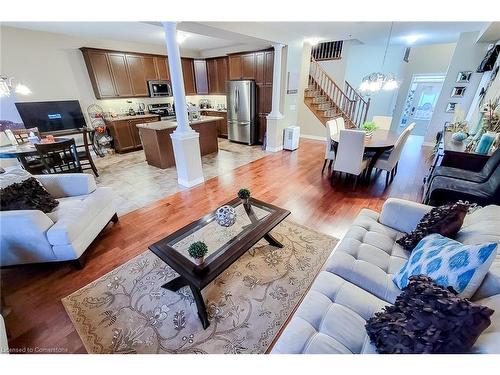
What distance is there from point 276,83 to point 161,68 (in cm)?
339

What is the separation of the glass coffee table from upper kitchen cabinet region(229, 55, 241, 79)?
191 inches

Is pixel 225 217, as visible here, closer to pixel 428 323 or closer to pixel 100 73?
pixel 428 323

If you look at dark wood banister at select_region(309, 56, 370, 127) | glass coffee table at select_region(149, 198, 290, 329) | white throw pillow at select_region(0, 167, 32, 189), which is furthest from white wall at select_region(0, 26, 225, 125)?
dark wood banister at select_region(309, 56, 370, 127)

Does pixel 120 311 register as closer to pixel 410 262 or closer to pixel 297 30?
pixel 410 262

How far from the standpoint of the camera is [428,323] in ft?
2.66

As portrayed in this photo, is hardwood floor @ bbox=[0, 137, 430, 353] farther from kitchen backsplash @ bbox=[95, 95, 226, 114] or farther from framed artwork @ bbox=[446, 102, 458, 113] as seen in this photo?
kitchen backsplash @ bbox=[95, 95, 226, 114]

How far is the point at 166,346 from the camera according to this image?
1354 millimetres

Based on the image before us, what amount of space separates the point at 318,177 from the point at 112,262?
3284mm

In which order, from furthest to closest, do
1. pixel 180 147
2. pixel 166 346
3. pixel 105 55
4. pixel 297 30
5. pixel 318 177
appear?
pixel 105 55
pixel 297 30
pixel 318 177
pixel 180 147
pixel 166 346

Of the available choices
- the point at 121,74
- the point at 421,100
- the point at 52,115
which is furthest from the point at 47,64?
the point at 421,100

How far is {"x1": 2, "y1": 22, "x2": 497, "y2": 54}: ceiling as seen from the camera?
355 cm

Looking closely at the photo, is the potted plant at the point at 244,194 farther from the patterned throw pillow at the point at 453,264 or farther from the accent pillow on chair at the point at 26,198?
the accent pillow on chair at the point at 26,198
